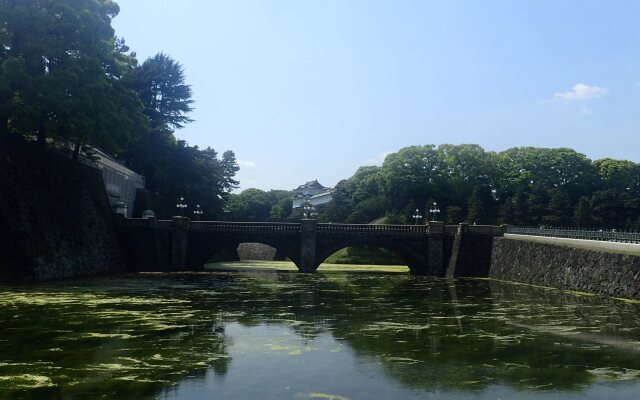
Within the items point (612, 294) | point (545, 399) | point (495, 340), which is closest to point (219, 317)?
point (495, 340)

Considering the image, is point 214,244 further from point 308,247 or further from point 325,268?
point 325,268

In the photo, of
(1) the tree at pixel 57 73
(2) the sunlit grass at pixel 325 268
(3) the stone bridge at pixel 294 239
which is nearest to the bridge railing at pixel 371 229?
(3) the stone bridge at pixel 294 239

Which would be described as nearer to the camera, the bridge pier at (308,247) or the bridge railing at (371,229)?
the bridge pier at (308,247)

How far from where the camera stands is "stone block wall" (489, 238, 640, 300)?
30844 mm

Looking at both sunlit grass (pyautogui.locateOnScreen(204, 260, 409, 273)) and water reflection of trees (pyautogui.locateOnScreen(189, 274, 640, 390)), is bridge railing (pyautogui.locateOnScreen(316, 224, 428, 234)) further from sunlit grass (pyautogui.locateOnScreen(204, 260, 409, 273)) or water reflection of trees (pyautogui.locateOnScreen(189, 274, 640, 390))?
water reflection of trees (pyautogui.locateOnScreen(189, 274, 640, 390))

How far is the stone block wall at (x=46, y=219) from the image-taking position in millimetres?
36366

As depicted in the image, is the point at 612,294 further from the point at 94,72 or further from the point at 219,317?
the point at 94,72

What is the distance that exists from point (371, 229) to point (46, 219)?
29.1m

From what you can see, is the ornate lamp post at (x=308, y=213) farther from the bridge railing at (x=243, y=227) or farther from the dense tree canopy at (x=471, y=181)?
the dense tree canopy at (x=471, y=181)

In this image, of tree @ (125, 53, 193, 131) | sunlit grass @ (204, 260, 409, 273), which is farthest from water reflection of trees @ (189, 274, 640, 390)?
tree @ (125, 53, 193, 131)

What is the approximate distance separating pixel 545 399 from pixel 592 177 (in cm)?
8955

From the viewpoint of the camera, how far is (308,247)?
5659 cm

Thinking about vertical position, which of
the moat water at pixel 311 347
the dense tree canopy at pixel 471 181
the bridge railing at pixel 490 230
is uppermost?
the dense tree canopy at pixel 471 181

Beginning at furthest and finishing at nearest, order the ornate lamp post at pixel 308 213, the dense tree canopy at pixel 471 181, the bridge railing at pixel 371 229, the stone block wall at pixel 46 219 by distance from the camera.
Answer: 1. the dense tree canopy at pixel 471 181
2. the ornate lamp post at pixel 308 213
3. the bridge railing at pixel 371 229
4. the stone block wall at pixel 46 219
